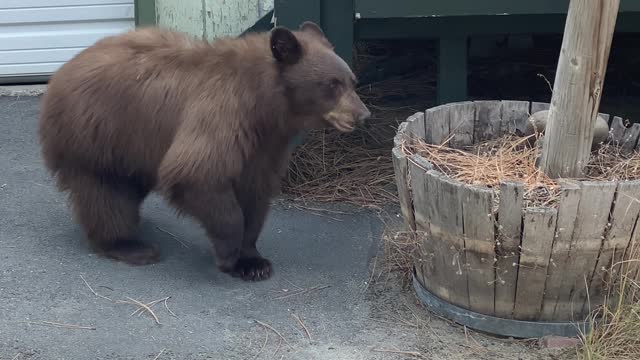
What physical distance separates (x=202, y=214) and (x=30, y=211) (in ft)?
5.19

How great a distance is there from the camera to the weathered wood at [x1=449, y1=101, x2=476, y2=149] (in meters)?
4.79

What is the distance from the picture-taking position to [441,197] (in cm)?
399

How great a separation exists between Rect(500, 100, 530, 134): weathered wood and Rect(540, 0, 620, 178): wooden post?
657mm

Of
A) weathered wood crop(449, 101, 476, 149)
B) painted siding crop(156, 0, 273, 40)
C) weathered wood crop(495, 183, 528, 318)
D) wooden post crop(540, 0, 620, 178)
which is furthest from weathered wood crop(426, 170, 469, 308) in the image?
painted siding crop(156, 0, 273, 40)

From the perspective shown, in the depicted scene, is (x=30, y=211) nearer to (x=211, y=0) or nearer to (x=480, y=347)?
(x=211, y=0)

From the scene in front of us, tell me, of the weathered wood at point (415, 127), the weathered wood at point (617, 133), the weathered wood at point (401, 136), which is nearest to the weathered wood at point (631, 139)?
the weathered wood at point (617, 133)

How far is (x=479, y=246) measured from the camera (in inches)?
156

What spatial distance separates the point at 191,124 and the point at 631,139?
2159 millimetres

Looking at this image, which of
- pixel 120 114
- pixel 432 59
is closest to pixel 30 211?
pixel 120 114

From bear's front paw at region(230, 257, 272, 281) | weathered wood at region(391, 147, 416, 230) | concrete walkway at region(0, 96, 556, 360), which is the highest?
weathered wood at region(391, 147, 416, 230)

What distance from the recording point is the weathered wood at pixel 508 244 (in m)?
3.78

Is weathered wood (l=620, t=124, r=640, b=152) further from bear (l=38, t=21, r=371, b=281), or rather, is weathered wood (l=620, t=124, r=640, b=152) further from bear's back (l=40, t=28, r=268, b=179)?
bear's back (l=40, t=28, r=268, b=179)

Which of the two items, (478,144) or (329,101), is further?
(478,144)

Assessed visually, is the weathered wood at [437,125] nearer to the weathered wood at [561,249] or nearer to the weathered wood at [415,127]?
the weathered wood at [415,127]
